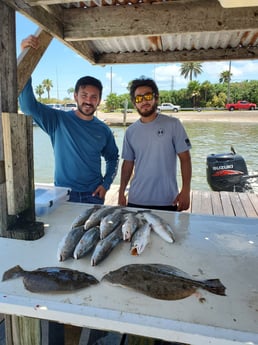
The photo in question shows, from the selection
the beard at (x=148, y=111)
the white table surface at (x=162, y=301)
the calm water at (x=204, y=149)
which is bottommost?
the calm water at (x=204, y=149)

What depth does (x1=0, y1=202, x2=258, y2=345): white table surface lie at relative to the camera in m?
0.91

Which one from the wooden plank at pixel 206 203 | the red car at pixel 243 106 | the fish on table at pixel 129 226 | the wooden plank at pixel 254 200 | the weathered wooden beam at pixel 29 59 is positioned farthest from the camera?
the red car at pixel 243 106

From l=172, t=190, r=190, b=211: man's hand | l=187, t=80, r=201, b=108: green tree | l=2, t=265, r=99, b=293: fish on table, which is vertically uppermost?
l=187, t=80, r=201, b=108: green tree

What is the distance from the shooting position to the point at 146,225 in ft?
5.12

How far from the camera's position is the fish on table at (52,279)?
1.08 m

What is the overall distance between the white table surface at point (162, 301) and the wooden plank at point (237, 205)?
2.91m

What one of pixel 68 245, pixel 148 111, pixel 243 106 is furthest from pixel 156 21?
pixel 243 106

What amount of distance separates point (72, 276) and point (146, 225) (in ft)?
1.80

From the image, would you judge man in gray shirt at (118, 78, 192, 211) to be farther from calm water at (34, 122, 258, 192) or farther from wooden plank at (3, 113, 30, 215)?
calm water at (34, 122, 258, 192)

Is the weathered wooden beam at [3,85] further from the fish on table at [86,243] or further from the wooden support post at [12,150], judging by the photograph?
the fish on table at [86,243]

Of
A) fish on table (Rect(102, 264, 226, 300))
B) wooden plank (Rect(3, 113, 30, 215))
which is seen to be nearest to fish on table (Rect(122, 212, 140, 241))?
fish on table (Rect(102, 264, 226, 300))

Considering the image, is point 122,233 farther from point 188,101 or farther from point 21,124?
point 188,101

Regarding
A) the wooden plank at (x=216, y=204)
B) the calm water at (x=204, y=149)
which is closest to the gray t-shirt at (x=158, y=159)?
the wooden plank at (x=216, y=204)

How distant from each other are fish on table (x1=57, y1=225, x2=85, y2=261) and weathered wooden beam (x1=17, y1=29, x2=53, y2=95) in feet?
3.61
